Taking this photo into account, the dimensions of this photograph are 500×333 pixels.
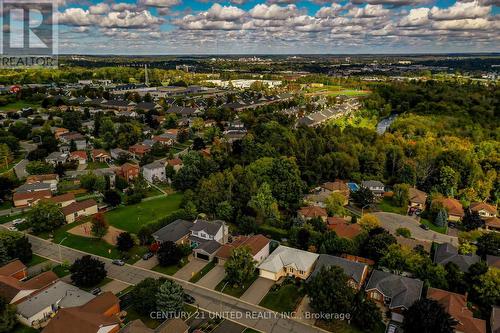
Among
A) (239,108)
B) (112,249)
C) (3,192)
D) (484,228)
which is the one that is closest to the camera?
(112,249)

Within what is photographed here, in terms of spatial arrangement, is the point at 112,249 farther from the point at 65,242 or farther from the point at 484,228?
the point at 484,228

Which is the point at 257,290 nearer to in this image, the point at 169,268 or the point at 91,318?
the point at 169,268

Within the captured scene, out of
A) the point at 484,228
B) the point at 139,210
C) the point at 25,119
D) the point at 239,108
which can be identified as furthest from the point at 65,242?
the point at 239,108

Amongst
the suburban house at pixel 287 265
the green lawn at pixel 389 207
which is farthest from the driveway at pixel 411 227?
the suburban house at pixel 287 265

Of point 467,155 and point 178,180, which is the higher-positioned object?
point 467,155

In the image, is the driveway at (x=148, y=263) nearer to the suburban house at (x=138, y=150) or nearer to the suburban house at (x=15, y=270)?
the suburban house at (x=15, y=270)

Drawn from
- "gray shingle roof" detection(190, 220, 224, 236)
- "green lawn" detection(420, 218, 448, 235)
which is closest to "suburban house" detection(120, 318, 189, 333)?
"gray shingle roof" detection(190, 220, 224, 236)

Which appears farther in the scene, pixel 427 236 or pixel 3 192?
A: pixel 3 192
